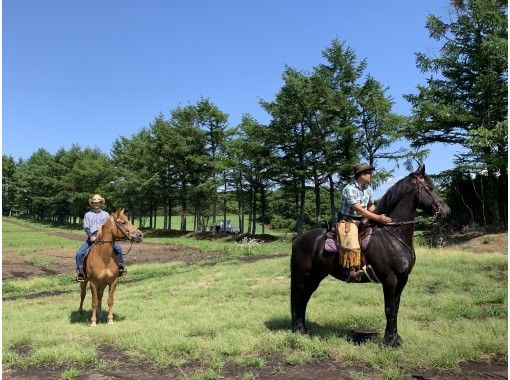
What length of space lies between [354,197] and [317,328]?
103 inches

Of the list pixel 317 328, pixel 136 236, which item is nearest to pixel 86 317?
pixel 136 236

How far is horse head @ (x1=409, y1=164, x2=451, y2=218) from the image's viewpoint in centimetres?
694

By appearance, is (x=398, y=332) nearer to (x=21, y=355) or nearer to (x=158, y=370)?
(x=158, y=370)

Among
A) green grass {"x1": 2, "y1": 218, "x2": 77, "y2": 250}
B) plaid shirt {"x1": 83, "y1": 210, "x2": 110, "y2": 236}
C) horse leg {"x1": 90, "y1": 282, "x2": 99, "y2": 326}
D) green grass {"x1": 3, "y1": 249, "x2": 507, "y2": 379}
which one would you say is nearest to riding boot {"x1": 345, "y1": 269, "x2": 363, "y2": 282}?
green grass {"x1": 3, "y1": 249, "x2": 507, "y2": 379}

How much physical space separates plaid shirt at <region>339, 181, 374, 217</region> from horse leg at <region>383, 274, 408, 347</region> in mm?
1177

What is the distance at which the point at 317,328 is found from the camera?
8289mm

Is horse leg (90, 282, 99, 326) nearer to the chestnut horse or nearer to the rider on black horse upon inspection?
the chestnut horse

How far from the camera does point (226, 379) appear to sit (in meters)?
5.87

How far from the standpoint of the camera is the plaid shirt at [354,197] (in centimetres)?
728

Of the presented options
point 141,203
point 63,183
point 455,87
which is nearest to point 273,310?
point 455,87

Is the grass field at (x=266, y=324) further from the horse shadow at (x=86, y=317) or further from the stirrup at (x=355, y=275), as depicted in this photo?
the stirrup at (x=355, y=275)

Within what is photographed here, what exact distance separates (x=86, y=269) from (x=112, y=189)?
56.5 metres

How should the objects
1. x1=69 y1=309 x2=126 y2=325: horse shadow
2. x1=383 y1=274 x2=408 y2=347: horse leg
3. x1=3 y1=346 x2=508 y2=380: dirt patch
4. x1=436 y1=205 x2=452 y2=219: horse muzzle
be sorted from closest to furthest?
1. x1=3 y1=346 x2=508 y2=380: dirt patch
2. x1=436 y1=205 x2=452 y2=219: horse muzzle
3. x1=383 y1=274 x2=408 y2=347: horse leg
4. x1=69 y1=309 x2=126 y2=325: horse shadow

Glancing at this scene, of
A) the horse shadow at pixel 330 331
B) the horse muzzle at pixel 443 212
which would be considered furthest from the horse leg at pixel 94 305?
the horse muzzle at pixel 443 212
